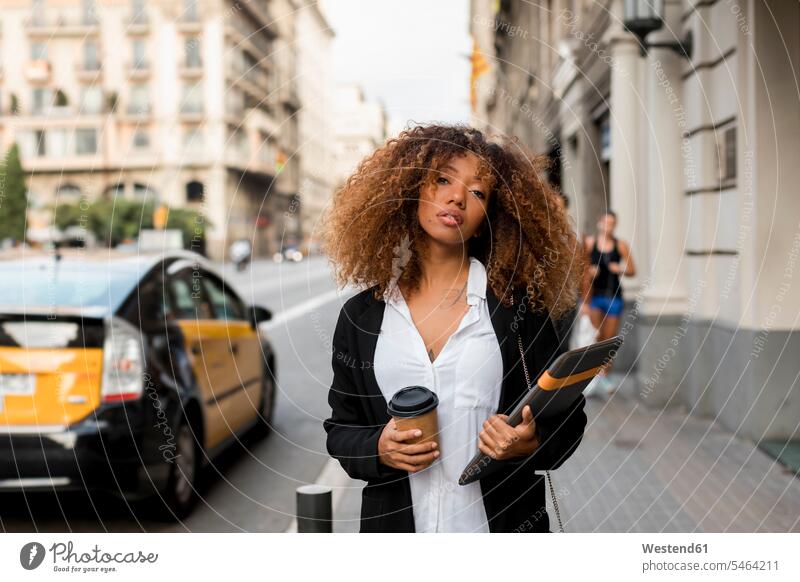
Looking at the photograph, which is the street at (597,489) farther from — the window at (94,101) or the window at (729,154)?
the window at (94,101)

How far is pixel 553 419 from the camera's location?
7.86 feet

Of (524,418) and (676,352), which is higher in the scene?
(524,418)

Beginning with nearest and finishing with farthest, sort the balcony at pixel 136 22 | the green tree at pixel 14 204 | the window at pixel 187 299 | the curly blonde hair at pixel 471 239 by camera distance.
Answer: the curly blonde hair at pixel 471 239
the balcony at pixel 136 22
the window at pixel 187 299
the green tree at pixel 14 204

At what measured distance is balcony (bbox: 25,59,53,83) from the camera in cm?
6052

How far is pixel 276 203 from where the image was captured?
61.4m

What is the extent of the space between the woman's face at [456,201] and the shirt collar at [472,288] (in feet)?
0.30

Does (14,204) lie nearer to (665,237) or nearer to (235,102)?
(235,102)

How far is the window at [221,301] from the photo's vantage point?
24.8ft

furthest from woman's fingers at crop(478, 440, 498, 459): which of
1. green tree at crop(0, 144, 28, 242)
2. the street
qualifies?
green tree at crop(0, 144, 28, 242)

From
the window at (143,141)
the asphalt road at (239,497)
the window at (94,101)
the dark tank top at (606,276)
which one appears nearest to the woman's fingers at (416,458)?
the asphalt road at (239,497)

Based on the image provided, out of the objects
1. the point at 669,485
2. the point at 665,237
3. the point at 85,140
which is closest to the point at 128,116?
the point at 85,140
